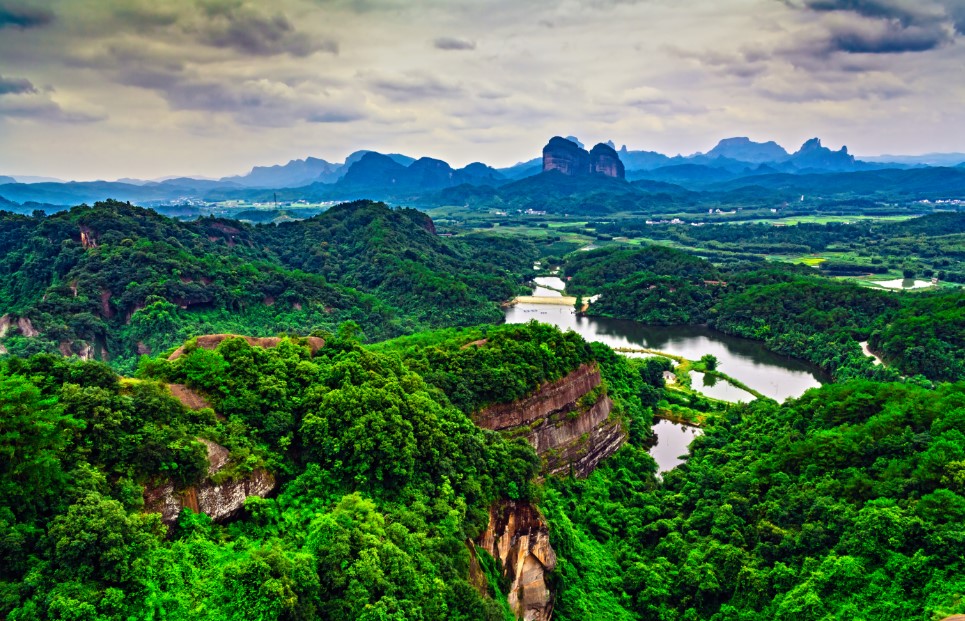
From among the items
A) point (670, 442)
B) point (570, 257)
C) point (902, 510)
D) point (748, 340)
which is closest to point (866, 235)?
point (570, 257)

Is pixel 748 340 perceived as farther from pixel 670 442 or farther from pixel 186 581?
pixel 186 581

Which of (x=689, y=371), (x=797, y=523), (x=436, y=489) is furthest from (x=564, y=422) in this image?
(x=689, y=371)

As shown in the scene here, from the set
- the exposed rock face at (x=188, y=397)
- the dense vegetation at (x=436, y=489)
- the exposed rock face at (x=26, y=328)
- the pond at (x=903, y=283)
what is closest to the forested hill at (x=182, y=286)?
the exposed rock face at (x=26, y=328)

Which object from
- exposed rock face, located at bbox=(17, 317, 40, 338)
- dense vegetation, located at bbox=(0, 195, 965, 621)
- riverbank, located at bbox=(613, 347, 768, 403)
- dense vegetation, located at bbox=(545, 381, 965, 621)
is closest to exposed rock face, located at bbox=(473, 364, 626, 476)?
dense vegetation, located at bbox=(0, 195, 965, 621)

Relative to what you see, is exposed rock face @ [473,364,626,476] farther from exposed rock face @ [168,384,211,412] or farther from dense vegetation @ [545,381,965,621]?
exposed rock face @ [168,384,211,412]

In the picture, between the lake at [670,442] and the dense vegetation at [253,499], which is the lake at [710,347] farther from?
the dense vegetation at [253,499]

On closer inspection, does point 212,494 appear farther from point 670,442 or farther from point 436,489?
point 670,442
